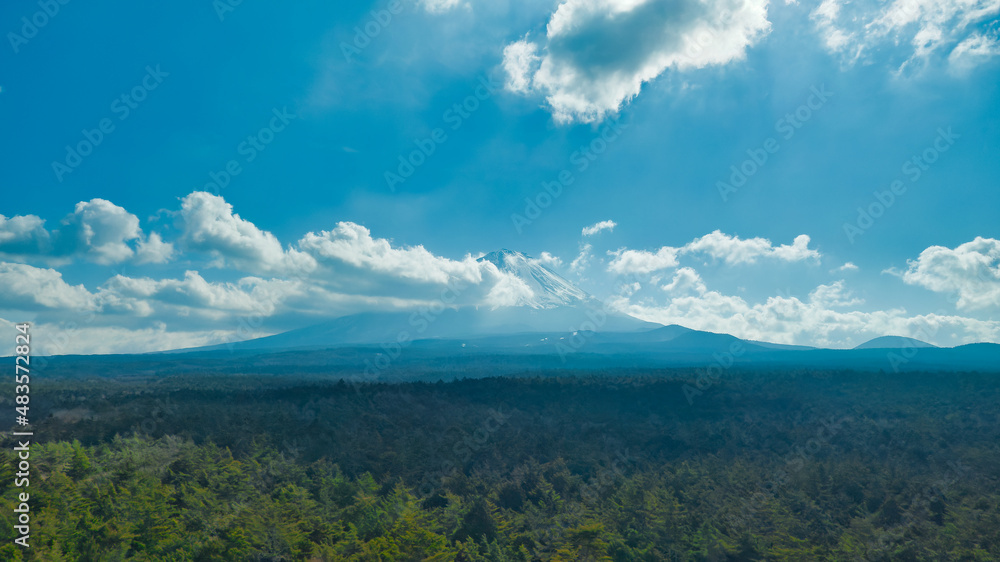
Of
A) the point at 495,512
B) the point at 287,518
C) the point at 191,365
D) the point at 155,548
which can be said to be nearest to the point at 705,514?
the point at 495,512

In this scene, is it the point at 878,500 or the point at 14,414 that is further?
the point at 14,414

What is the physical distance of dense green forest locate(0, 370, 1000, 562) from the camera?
22.8 m

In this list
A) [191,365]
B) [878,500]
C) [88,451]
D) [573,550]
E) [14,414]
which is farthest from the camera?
[191,365]

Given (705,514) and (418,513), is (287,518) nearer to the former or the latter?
(418,513)

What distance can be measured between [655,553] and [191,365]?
167 meters

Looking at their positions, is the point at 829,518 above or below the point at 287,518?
below

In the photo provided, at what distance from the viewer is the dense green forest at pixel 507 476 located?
22.8 meters

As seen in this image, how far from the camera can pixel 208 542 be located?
69.7ft

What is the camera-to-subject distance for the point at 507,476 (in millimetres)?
40062

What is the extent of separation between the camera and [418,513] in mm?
26344

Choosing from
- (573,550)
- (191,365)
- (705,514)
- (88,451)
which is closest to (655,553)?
(573,550)

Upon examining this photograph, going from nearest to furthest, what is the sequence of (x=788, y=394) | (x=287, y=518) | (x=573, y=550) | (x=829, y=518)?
(x=573, y=550), (x=287, y=518), (x=829, y=518), (x=788, y=394)

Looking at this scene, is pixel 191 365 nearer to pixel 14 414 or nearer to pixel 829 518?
pixel 14 414

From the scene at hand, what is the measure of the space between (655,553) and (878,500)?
62.4ft
